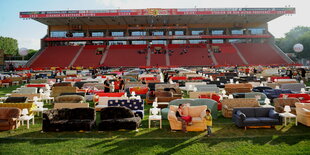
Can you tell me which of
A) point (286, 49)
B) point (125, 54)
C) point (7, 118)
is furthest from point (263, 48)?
point (7, 118)

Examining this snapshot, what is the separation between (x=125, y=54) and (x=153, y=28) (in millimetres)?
9971

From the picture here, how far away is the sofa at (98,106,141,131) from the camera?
9195mm

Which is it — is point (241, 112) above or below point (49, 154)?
above

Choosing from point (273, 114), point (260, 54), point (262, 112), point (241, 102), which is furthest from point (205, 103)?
point (260, 54)

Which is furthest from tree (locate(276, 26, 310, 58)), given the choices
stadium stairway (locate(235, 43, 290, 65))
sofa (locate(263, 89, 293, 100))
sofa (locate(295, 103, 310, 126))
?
sofa (locate(295, 103, 310, 126))

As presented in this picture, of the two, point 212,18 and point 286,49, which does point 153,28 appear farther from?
point 286,49

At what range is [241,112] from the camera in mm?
9789

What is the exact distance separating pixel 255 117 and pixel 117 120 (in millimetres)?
4995

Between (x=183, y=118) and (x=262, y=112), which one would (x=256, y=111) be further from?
(x=183, y=118)

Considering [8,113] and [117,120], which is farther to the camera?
[8,113]

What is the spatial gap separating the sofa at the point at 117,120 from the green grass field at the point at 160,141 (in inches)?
8.1

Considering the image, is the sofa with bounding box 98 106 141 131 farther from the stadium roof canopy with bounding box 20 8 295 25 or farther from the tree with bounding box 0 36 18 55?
the tree with bounding box 0 36 18 55

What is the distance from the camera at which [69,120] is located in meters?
9.40

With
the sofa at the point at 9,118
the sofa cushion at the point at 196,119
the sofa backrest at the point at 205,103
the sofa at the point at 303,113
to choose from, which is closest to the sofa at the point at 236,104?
the sofa backrest at the point at 205,103
